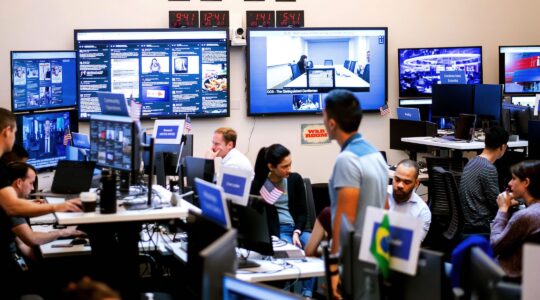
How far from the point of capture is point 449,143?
29.1 ft

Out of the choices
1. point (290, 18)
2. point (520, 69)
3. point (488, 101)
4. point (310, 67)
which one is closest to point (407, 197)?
point (488, 101)

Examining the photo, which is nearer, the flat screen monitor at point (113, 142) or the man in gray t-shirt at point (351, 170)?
the man in gray t-shirt at point (351, 170)

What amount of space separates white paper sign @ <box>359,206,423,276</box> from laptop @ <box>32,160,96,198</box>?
3.31 m

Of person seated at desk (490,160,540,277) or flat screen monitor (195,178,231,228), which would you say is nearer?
flat screen monitor (195,178,231,228)

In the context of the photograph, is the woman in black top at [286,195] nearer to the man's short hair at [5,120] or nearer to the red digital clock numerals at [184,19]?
the man's short hair at [5,120]

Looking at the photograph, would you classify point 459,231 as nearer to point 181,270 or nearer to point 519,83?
point 181,270

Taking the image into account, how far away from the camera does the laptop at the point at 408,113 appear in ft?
32.7

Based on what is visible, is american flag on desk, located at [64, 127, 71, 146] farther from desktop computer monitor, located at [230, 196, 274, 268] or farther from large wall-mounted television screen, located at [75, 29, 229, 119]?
desktop computer monitor, located at [230, 196, 274, 268]

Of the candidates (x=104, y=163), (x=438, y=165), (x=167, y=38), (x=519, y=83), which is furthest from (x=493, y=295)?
(x=519, y=83)

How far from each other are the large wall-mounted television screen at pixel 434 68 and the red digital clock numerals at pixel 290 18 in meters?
1.39

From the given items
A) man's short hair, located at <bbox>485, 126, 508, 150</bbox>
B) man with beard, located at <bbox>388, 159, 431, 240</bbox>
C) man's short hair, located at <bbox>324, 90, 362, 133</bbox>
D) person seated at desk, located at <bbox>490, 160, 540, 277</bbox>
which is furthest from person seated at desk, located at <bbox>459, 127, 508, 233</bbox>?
man's short hair, located at <bbox>324, 90, 362, 133</bbox>

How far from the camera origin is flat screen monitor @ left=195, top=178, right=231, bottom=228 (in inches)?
157

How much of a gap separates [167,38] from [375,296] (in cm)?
696

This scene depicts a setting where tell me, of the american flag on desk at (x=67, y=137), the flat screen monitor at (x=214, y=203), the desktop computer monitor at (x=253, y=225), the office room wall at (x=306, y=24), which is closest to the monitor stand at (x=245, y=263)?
the desktop computer monitor at (x=253, y=225)
